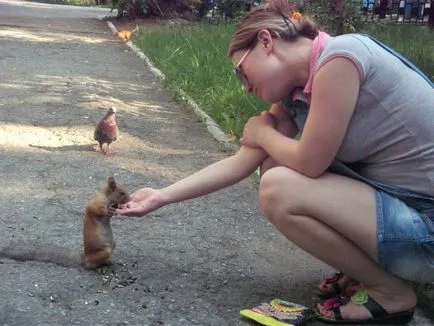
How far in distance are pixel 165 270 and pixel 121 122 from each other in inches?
127

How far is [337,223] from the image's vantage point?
2443 mm

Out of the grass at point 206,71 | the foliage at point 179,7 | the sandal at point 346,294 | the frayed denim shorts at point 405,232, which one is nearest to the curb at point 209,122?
the grass at point 206,71

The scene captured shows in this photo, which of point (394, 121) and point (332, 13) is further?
point (332, 13)

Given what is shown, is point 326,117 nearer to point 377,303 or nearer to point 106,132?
point 377,303

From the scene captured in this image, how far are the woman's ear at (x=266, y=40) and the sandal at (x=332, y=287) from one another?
0.97 metres

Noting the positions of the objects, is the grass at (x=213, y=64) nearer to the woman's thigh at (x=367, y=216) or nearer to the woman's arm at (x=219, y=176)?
the woman's arm at (x=219, y=176)

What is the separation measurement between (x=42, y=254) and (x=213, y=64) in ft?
16.8

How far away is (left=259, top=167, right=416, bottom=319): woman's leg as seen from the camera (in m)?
2.43

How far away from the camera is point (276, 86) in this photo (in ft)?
8.18

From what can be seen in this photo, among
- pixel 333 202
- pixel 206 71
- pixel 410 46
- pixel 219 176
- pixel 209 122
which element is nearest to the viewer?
pixel 333 202

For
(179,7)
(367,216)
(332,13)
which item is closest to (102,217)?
(367,216)

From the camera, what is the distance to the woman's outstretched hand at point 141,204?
2.71 m

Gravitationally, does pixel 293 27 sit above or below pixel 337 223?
above

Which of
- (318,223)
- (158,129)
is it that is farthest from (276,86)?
(158,129)
